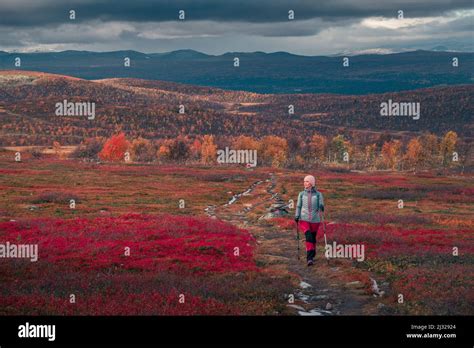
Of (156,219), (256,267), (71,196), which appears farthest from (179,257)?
(71,196)

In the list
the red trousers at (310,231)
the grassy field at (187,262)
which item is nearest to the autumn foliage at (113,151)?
the grassy field at (187,262)

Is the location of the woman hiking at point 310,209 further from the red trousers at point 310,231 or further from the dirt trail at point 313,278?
the dirt trail at point 313,278

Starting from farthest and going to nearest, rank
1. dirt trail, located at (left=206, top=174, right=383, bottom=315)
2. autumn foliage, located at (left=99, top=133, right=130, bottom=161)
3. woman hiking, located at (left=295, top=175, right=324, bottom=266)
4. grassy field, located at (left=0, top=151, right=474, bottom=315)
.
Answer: autumn foliage, located at (left=99, top=133, right=130, bottom=161), woman hiking, located at (left=295, top=175, right=324, bottom=266), dirt trail, located at (left=206, top=174, right=383, bottom=315), grassy field, located at (left=0, top=151, right=474, bottom=315)

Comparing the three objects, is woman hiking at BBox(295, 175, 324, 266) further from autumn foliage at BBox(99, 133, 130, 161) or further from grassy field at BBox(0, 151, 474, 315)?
autumn foliage at BBox(99, 133, 130, 161)

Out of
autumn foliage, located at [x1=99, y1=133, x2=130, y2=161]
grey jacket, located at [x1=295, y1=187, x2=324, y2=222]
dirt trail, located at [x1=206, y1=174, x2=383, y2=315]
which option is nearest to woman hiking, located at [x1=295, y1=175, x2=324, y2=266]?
grey jacket, located at [x1=295, y1=187, x2=324, y2=222]

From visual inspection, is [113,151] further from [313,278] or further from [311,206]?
[313,278]

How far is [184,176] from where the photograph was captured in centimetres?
8800

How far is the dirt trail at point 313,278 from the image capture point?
15.0 metres

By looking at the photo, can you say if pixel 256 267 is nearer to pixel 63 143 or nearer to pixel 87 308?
pixel 87 308

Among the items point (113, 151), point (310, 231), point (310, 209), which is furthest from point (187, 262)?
point (113, 151)

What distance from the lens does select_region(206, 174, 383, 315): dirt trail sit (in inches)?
589

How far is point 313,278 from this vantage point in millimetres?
19359

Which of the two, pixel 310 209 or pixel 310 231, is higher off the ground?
pixel 310 209

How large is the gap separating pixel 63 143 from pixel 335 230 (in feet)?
532
